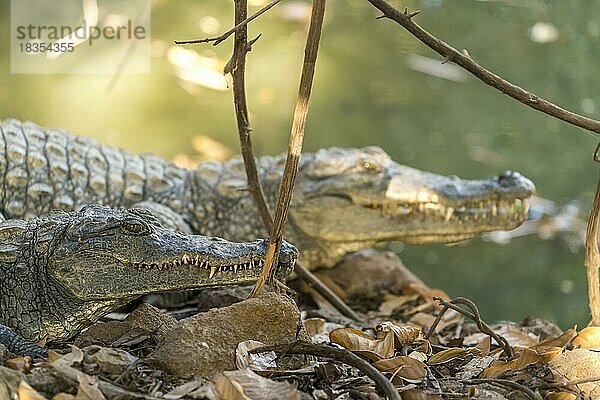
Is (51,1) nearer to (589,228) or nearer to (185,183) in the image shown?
(185,183)

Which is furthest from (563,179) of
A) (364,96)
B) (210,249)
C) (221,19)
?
(210,249)

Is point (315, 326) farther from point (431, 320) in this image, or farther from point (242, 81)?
point (242, 81)

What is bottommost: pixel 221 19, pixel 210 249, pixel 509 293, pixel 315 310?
pixel 509 293

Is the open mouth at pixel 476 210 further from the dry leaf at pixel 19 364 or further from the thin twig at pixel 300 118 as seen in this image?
the dry leaf at pixel 19 364

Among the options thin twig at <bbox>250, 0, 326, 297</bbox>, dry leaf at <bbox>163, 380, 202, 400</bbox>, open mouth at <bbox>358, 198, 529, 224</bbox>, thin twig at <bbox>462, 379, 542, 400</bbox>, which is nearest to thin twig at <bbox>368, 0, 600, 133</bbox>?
thin twig at <bbox>250, 0, 326, 297</bbox>

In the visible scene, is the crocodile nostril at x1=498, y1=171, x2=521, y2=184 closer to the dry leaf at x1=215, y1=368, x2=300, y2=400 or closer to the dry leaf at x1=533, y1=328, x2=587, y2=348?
the dry leaf at x1=533, y1=328, x2=587, y2=348

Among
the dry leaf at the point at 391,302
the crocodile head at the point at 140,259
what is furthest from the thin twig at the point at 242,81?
the dry leaf at the point at 391,302

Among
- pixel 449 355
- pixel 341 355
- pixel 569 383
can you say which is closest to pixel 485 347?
pixel 449 355
